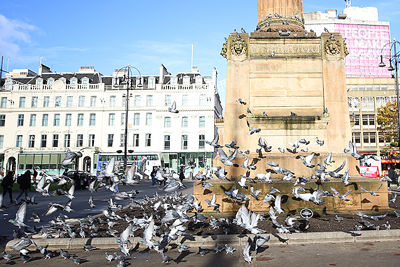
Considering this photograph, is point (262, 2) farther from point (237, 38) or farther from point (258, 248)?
point (258, 248)

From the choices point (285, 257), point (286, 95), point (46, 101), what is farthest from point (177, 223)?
point (46, 101)

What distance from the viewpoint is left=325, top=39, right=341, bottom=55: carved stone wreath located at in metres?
10.0

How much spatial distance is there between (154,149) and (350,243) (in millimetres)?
52097

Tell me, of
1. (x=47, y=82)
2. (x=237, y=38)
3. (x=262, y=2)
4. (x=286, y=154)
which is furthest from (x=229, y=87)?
(x=47, y=82)

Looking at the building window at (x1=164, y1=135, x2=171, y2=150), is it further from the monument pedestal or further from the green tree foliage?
the monument pedestal

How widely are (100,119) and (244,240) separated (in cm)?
5706

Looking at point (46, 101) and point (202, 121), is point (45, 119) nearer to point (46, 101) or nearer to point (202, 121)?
point (46, 101)

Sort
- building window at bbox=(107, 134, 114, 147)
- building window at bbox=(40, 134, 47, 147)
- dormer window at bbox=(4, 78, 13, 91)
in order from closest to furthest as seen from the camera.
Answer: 1. building window at bbox=(107, 134, 114, 147)
2. building window at bbox=(40, 134, 47, 147)
3. dormer window at bbox=(4, 78, 13, 91)

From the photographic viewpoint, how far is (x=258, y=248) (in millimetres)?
6266

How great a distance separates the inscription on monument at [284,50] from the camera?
1020cm

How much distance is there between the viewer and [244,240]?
6566 millimetres

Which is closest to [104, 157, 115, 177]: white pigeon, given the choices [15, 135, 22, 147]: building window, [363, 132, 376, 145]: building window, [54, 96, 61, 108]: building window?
[54, 96, 61, 108]: building window

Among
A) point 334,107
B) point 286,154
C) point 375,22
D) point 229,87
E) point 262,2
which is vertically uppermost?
point 375,22

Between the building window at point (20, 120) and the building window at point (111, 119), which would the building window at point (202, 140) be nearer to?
the building window at point (111, 119)
